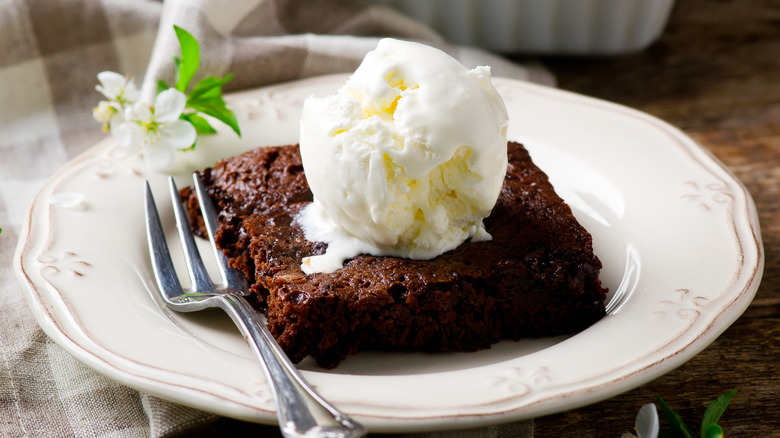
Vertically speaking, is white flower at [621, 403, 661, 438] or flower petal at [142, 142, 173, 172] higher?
flower petal at [142, 142, 173, 172]

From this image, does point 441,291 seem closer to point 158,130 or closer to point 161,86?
point 158,130

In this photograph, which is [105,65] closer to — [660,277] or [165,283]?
[165,283]

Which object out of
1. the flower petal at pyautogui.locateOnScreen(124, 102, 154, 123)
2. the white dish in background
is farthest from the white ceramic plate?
the white dish in background

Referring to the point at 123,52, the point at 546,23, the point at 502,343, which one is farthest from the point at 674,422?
the point at 123,52

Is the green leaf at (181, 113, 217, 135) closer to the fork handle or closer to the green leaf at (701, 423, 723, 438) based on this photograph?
the fork handle

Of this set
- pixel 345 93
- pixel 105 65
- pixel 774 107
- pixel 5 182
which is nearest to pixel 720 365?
pixel 345 93

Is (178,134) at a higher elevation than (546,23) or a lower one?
higher

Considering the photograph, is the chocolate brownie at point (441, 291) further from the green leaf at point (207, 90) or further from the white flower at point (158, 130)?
the green leaf at point (207, 90)
